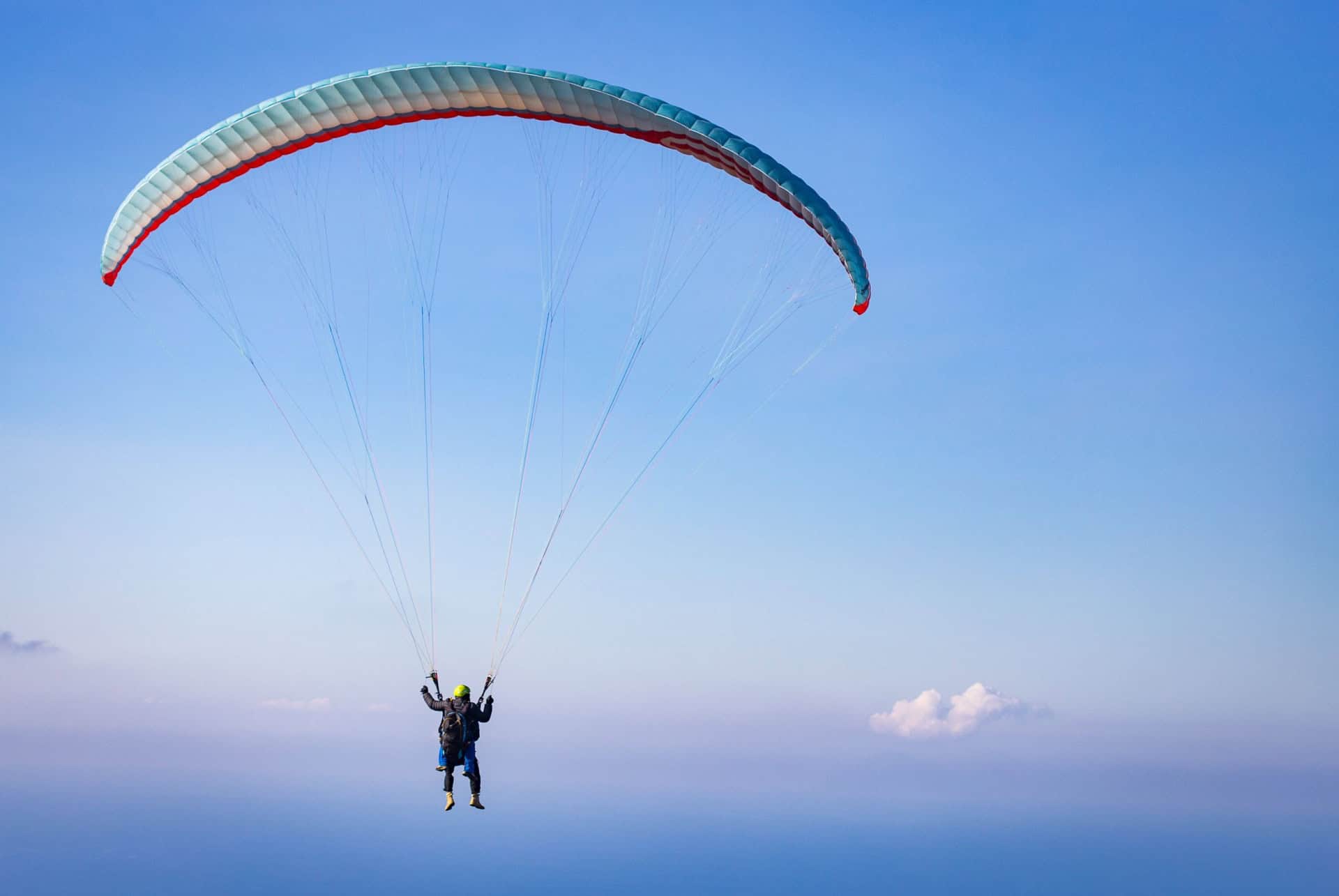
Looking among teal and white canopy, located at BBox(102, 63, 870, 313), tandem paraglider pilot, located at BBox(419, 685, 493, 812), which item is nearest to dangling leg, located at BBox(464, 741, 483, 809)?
tandem paraglider pilot, located at BBox(419, 685, 493, 812)

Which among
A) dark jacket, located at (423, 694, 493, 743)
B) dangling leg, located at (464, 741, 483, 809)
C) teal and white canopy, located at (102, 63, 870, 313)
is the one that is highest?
teal and white canopy, located at (102, 63, 870, 313)

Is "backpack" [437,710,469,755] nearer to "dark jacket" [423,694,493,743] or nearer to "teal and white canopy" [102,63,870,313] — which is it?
"dark jacket" [423,694,493,743]

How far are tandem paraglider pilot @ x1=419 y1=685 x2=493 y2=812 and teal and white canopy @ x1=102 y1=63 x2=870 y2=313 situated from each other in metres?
7.96

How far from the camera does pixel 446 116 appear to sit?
1548 centimetres

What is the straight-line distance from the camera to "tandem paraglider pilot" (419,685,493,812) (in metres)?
14.8

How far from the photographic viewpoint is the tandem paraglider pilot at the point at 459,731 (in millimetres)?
14805

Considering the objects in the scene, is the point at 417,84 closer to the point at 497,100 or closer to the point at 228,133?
the point at 497,100

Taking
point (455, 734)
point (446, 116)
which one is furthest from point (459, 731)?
point (446, 116)

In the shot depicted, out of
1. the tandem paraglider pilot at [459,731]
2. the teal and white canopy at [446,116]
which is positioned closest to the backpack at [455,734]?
the tandem paraglider pilot at [459,731]

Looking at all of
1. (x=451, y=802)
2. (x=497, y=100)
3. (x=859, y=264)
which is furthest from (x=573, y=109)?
(x=451, y=802)

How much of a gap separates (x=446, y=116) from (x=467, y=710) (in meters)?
8.30

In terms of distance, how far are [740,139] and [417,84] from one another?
4.48 m

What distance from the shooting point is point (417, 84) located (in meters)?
14.9

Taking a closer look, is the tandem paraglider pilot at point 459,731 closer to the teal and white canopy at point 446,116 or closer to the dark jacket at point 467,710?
the dark jacket at point 467,710
